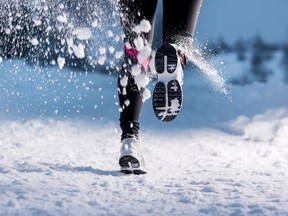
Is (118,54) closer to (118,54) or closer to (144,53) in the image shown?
(118,54)

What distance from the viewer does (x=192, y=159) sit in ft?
9.04

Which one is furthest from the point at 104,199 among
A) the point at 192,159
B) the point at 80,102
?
the point at 80,102

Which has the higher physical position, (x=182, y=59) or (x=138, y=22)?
(x=138, y=22)

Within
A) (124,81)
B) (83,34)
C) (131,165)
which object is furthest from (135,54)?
(131,165)

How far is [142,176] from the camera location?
214 cm

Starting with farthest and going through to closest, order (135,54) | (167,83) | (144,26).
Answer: (135,54) < (144,26) < (167,83)

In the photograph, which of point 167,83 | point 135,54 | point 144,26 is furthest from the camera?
point 135,54

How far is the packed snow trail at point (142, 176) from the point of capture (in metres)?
1.60

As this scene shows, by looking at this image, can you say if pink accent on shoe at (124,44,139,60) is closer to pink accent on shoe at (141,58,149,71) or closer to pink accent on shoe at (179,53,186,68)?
pink accent on shoe at (141,58,149,71)

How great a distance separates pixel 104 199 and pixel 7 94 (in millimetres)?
3865

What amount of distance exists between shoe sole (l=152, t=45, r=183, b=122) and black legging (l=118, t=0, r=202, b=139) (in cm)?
11

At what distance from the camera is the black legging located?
6.75ft

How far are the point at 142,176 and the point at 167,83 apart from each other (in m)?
0.41

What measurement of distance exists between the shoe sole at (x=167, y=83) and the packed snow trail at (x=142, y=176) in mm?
287
